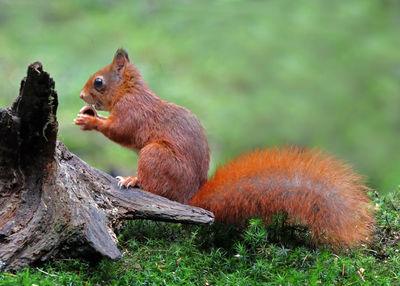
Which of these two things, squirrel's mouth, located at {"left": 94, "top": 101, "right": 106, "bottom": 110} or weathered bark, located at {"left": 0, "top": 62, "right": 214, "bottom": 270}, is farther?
squirrel's mouth, located at {"left": 94, "top": 101, "right": 106, "bottom": 110}

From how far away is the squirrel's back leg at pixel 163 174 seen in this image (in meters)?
2.49

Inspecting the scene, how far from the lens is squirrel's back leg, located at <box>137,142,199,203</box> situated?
2486mm

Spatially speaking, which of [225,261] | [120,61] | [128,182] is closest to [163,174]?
[128,182]

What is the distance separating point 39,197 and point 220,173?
35.0 inches

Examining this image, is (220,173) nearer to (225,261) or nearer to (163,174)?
(163,174)

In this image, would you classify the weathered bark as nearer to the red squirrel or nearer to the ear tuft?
the red squirrel

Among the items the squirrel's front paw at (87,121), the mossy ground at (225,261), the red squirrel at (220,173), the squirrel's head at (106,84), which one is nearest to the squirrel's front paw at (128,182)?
the red squirrel at (220,173)

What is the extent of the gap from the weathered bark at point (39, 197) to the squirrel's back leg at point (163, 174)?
336 millimetres

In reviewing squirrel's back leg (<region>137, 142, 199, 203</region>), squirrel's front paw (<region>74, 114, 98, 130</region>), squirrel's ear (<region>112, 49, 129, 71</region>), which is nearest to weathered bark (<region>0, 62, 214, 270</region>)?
squirrel's back leg (<region>137, 142, 199, 203</region>)

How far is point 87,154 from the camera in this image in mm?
4297

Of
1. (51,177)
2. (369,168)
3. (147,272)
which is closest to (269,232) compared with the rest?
(147,272)

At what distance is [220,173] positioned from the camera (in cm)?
253

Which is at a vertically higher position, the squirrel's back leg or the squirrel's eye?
the squirrel's eye

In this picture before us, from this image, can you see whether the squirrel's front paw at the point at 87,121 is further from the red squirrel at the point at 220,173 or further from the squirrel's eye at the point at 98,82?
the squirrel's eye at the point at 98,82
